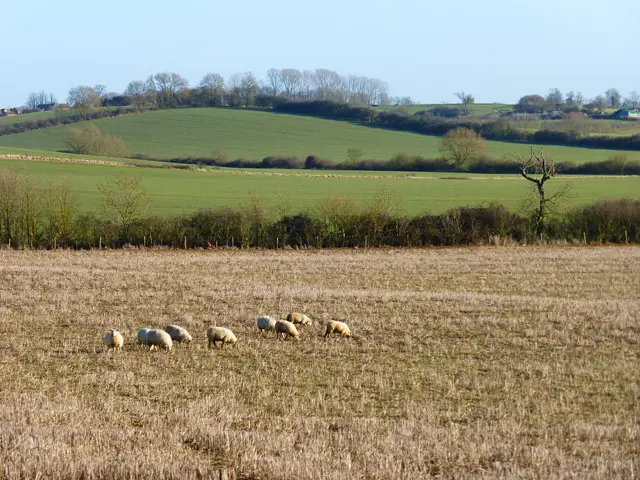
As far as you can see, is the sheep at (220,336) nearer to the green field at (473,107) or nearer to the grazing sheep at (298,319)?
the grazing sheep at (298,319)

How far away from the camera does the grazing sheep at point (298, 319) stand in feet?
60.7

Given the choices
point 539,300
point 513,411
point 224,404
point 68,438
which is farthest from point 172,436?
point 539,300

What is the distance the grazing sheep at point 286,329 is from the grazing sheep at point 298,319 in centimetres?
99

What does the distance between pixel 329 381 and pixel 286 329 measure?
4339 mm

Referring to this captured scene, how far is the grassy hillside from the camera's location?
109m

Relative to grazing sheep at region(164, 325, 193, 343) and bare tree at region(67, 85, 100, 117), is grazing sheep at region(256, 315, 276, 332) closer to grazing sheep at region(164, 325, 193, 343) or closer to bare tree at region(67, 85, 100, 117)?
grazing sheep at region(164, 325, 193, 343)

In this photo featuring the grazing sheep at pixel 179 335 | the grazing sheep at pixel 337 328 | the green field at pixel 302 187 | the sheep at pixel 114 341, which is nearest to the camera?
the sheep at pixel 114 341

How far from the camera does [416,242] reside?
43969 millimetres

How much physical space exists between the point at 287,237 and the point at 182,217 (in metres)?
6.69

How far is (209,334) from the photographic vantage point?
53.7ft

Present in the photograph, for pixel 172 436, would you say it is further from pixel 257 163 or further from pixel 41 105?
pixel 41 105

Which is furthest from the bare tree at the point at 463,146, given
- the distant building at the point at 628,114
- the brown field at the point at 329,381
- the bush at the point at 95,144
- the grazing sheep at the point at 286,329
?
the grazing sheep at the point at 286,329

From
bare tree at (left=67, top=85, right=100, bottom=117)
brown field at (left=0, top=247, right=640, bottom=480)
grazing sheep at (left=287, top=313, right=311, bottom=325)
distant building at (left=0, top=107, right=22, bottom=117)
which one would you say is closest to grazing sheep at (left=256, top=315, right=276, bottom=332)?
brown field at (left=0, top=247, right=640, bottom=480)

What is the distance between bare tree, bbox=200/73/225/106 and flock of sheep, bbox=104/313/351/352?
138962 millimetres
